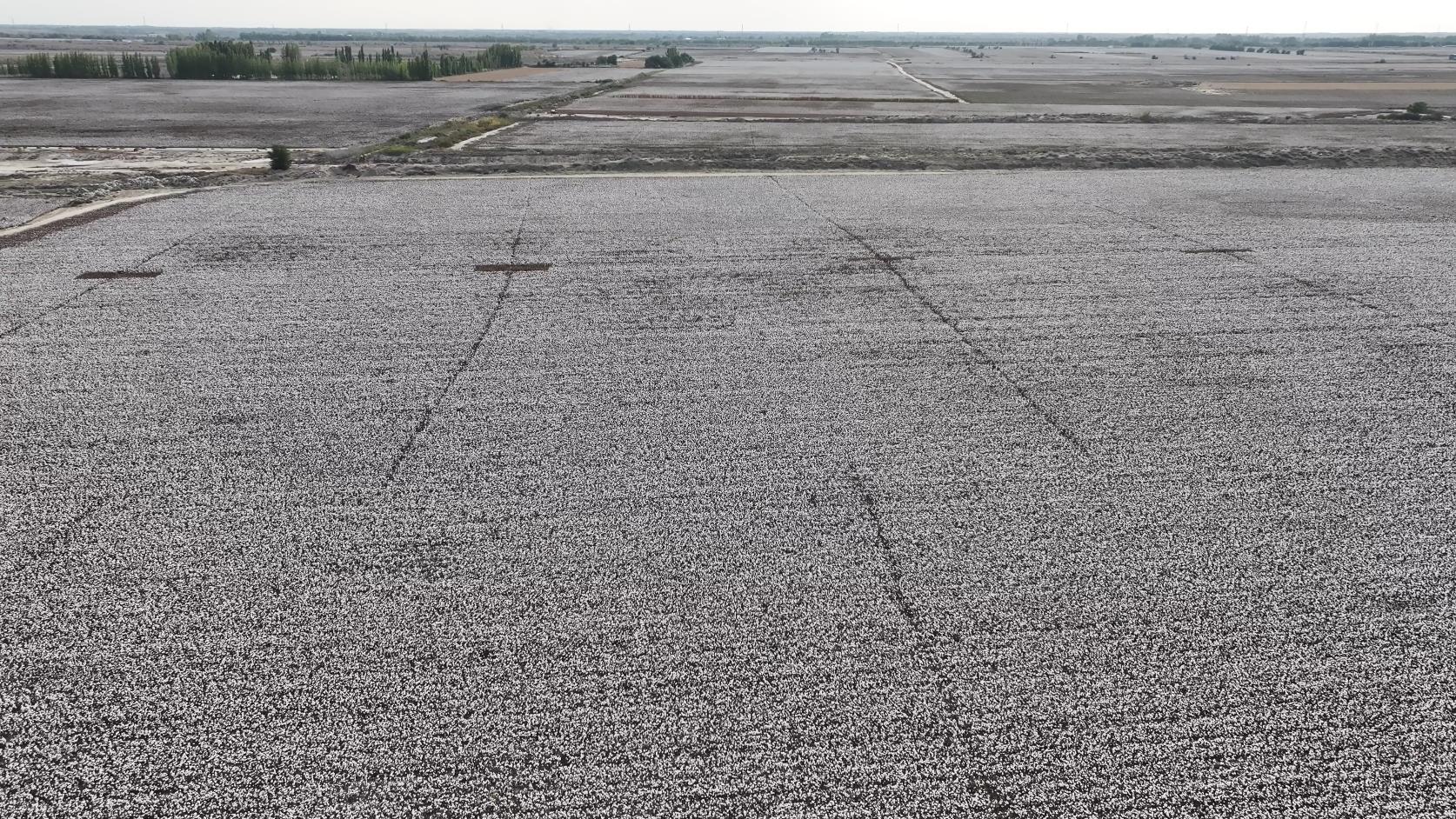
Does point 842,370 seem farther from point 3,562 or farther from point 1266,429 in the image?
point 3,562

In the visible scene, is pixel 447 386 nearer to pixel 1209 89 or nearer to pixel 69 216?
pixel 69 216

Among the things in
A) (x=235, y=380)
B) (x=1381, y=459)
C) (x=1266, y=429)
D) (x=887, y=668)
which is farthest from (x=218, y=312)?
(x=1381, y=459)

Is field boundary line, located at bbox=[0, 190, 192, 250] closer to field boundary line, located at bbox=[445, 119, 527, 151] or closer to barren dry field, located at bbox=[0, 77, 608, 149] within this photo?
field boundary line, located at bbox=[445, 119, 527, 151]

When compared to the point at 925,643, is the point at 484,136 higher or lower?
higher

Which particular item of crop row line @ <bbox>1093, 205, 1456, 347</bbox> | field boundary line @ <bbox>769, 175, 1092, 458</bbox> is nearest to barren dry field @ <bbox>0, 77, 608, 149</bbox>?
field boundary line @ <bbox>769, 175, 1092, 458</bbox>

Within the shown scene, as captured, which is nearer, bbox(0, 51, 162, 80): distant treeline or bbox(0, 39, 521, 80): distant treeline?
bbox(0, 51, 162, 80): distant treeline

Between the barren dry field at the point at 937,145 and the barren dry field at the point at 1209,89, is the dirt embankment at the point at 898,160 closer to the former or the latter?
the barren dry field at the point at 937,145

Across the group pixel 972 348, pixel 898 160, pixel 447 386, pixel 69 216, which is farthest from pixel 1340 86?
pixel 69 216
